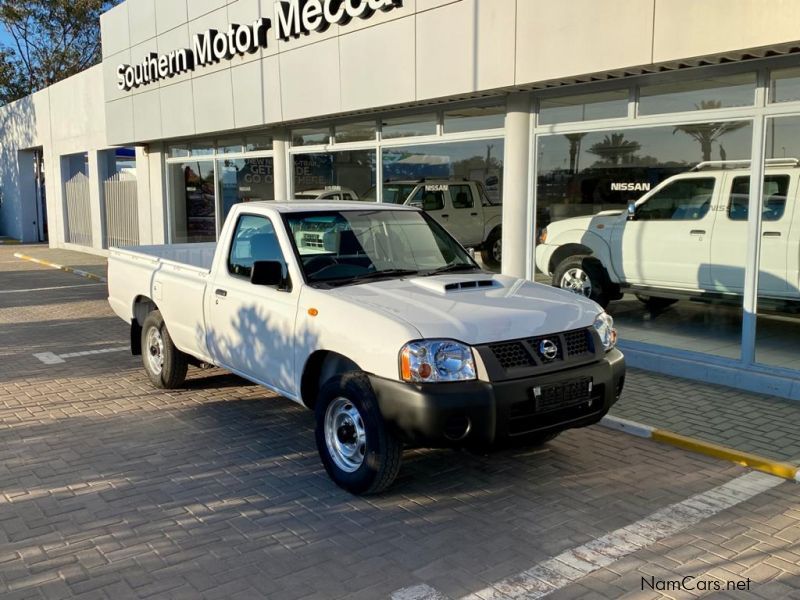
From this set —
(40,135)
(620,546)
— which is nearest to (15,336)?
(620,546)

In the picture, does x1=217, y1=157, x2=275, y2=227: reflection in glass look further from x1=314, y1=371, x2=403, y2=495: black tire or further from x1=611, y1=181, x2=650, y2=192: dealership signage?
x1=314, y1=371, x2=403, y2=495: black tire

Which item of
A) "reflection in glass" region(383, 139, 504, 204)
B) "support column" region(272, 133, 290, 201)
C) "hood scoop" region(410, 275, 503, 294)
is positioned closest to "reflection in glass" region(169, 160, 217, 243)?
"support column" region(272, 133, 290, 201)

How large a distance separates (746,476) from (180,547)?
3.90m

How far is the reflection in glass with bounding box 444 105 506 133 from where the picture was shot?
976 centimetres

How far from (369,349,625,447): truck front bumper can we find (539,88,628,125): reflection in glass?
493 centimetres

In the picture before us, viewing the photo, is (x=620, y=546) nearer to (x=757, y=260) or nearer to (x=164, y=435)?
(x=164, y=435)

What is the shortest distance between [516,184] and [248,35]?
22.4 feet

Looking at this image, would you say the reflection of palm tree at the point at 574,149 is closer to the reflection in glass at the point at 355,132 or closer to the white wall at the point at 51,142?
the reflection in glass at the point at 355,132

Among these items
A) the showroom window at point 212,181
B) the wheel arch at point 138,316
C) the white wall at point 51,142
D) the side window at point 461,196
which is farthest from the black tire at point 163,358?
the white wall at point 51,142

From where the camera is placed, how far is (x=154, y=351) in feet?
24.6

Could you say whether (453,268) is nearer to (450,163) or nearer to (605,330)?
(605,330)

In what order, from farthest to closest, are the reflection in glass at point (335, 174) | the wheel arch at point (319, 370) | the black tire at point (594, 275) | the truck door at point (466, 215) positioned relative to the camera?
the reflection in glass at point (335, 174) < the truck door at point (466, 215) < the black tire at point (594, 275) < the wheel arch at point (319, 370)

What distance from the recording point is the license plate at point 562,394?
14.5ft

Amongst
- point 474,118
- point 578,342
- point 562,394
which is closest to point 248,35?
point 474,118
